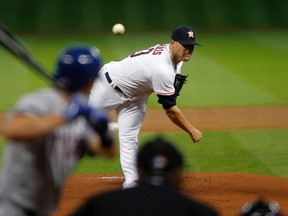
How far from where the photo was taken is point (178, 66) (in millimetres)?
8789

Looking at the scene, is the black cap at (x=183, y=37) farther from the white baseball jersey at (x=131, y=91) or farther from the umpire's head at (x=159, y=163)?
the umpire's head at (x=159, y=163)

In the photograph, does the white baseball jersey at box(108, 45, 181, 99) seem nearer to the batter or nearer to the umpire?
the batter

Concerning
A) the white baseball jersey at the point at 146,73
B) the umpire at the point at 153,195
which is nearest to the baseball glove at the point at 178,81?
the white baseball jersey at the point at 146,73

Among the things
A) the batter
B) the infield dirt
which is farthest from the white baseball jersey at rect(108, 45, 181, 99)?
the batter

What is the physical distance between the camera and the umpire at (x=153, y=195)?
12.1 feet

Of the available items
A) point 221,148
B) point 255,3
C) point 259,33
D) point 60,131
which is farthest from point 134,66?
point 255,3

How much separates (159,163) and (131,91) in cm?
495

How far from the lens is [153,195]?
12.3ft

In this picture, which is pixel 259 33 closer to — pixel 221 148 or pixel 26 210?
pixel 221 148

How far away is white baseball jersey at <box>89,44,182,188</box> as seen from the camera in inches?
334

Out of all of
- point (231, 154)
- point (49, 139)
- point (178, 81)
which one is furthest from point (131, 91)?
point (49, 139)

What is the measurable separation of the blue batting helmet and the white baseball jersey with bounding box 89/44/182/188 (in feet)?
12.6

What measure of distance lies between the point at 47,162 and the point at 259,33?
2131cm

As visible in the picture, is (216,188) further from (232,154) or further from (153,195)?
(153,195)
